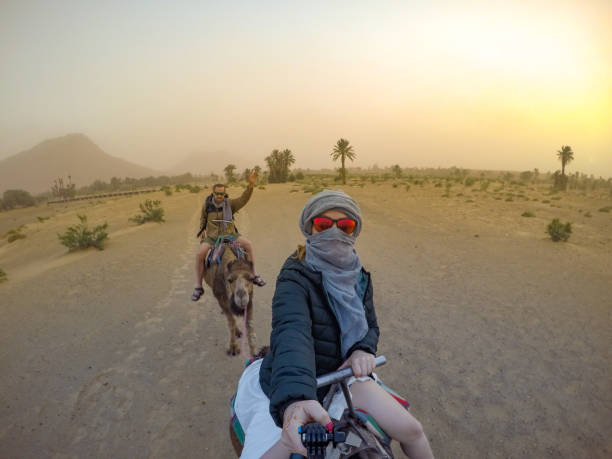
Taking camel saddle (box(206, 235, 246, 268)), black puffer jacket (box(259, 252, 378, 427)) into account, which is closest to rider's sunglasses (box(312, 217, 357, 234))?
black puffer jacket (box(259, 252, 378, 427))

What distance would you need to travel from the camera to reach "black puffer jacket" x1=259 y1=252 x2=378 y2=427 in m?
1.68

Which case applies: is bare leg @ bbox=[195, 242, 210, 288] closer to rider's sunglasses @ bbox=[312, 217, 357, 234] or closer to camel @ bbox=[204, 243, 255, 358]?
camel @ bbox=[204, 243, 255, 358]

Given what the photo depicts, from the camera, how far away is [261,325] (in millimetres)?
6199

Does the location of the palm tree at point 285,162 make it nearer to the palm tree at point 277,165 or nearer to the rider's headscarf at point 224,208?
the palm tree at point 277,165

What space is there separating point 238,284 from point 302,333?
252 centimetres

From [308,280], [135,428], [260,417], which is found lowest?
[135,428]

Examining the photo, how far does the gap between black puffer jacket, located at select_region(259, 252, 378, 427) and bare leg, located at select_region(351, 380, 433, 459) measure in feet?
0.84

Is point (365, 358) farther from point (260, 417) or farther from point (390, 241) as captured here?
point (390, 241)

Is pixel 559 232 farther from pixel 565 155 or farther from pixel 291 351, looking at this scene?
pixel 565 155

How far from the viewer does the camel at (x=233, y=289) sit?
13.7ft

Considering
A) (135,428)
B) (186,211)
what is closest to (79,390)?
(135,428)

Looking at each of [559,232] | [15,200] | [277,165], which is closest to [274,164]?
[277,165]

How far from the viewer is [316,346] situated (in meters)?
2.07

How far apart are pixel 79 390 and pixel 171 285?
3.88m
